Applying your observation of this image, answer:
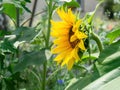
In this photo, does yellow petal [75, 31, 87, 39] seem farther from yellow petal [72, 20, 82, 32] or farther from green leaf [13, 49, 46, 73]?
green leaf [13, 49, 46, 73]

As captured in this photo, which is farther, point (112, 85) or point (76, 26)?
point (76, 26)

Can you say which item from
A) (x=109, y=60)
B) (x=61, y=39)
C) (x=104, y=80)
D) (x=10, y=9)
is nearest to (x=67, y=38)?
(x=61, y=39)

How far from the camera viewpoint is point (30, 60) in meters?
1.15

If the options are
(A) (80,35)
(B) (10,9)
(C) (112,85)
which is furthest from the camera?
(B) (10,9)

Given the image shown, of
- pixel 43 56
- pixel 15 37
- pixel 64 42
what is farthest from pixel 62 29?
pixel 15 37

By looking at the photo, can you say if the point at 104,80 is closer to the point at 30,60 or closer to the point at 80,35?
the point at 80,35

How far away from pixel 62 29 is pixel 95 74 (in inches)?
9.8

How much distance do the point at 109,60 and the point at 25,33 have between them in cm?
54

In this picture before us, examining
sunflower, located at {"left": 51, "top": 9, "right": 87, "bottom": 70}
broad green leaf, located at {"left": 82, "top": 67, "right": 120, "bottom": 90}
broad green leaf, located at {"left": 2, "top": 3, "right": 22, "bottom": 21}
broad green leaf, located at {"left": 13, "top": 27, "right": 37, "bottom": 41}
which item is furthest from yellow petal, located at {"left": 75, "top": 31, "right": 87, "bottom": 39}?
broad green leaf, located at {"left": 2, "top": 3, "right": 22, "bottom": 21}

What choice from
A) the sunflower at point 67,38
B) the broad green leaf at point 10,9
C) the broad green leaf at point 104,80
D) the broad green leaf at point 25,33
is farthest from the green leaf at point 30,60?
the broad green leaf at point 104,80

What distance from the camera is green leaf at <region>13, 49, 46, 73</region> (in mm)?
1124

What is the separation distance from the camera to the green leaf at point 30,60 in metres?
1.12

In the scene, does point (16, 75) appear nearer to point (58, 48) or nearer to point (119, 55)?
point (58, 48)

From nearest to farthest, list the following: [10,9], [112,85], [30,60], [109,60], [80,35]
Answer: [112,85] → [109,60] → [80,35] → [30,60] → [10,9]
